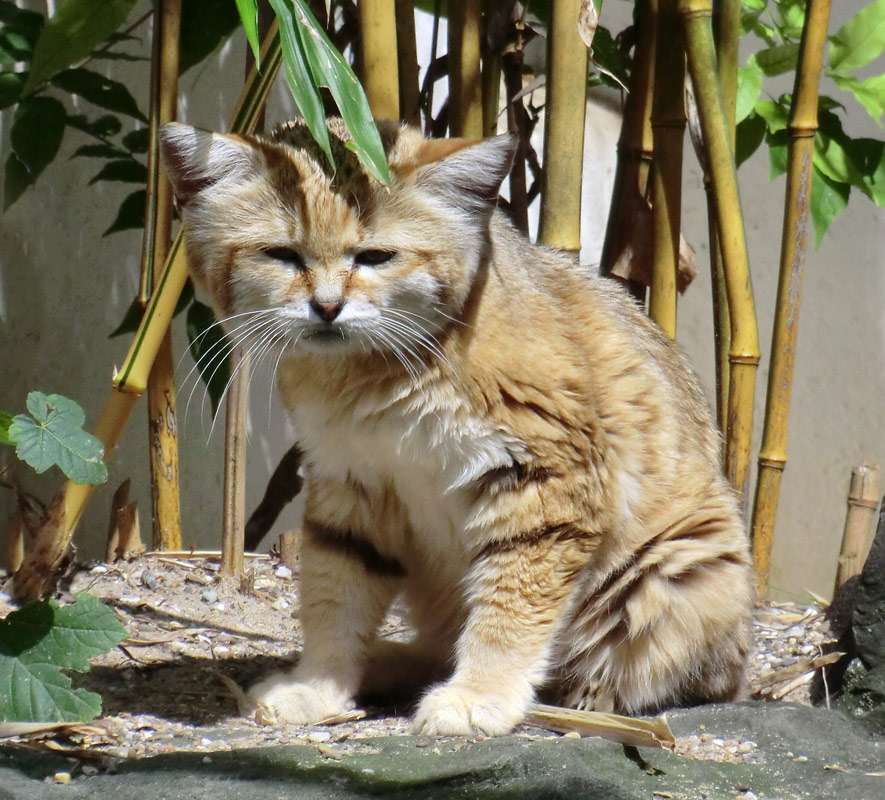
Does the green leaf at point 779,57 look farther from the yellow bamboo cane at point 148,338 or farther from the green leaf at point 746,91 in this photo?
the yellow bamboo cane at point 148,338

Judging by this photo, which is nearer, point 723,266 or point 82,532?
point 723,266

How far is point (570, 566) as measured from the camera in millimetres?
2172

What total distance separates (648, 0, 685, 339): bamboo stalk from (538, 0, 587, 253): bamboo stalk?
1.33ft

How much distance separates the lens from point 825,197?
3.14 meters

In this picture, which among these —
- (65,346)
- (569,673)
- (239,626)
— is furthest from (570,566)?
(65,346)

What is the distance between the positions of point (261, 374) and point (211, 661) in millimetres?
1565

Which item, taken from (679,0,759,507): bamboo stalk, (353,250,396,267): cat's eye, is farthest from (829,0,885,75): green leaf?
(353,250,396,267): cat's eye

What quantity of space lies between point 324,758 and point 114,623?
1.39 ft

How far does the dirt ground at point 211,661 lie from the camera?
196 centimetres

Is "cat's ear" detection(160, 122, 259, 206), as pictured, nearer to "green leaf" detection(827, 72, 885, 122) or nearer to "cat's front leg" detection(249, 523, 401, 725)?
"cat's front leg" detection(249, 523, 401, 725)

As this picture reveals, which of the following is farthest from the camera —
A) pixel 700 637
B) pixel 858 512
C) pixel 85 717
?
pixel 858 512

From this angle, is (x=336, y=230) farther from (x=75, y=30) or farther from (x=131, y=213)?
(x=131, y=213)

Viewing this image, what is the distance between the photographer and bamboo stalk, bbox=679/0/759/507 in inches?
105

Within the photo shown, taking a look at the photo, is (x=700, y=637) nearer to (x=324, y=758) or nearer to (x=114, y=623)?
(x=324, y=758)
